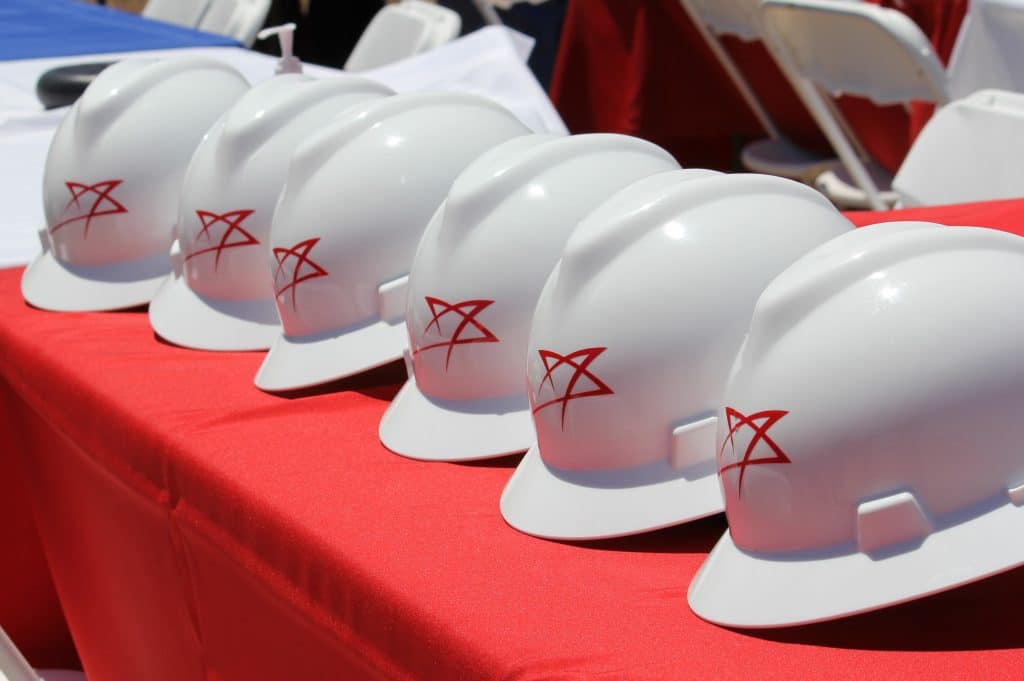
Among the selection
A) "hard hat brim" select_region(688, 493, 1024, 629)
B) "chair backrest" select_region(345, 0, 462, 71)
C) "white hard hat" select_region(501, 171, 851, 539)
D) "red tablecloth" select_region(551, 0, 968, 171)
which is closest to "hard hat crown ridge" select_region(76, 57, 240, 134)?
"white hard hat" select_region(501, 171, 851, 539)

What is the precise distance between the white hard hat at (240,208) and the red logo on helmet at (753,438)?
2.08 feet

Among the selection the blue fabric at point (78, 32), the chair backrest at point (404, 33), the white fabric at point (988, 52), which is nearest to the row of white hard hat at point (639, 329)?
the white fabric at point (988, 52)

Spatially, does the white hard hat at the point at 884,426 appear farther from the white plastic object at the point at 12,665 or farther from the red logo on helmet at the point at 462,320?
the white plastic object at the point at 12,665

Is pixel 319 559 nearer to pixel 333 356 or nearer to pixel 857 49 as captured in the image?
pixel 333 356

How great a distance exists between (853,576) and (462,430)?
0.40 meters

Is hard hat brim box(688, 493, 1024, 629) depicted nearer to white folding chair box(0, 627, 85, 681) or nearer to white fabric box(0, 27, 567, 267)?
white folding chair box(0, 627, 85, 681)

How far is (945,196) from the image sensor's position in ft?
5.52

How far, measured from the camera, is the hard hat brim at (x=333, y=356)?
1169 mm

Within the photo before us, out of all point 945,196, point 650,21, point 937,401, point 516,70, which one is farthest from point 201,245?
point 650,21

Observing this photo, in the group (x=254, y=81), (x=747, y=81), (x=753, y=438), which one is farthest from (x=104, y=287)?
(x=747, y=81)

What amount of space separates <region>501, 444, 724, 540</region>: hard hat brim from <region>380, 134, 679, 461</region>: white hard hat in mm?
98

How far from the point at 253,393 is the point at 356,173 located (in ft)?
0.80

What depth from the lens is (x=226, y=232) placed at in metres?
1.31

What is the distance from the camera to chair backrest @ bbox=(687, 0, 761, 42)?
2.63m
